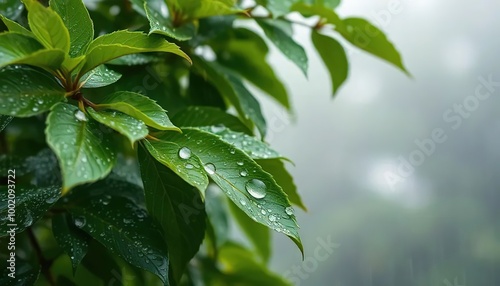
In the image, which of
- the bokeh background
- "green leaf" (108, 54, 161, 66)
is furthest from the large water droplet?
the bokeh background

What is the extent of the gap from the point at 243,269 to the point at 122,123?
20.7 inches

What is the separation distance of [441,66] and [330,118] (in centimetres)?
28

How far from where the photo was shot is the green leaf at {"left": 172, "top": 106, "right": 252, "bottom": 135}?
0.54 m

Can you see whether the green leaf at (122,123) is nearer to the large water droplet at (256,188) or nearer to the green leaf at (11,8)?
the large water droplet at (256,188)

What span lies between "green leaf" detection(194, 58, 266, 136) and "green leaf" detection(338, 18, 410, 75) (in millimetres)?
136

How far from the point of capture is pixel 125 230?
50 cm

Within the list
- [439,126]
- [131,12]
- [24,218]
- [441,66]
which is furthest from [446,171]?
[24,218]

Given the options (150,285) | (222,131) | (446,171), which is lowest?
(150,285)

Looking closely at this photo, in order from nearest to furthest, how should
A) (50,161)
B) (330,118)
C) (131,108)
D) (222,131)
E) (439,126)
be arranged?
1. (131,108)
2. (222,131)
3. (50,161)
4. (439,126)
5. (330,118)

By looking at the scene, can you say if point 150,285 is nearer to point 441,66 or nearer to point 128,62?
point 128,62

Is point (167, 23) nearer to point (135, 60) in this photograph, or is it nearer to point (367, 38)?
point (135, 60)

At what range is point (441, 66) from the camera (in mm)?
1267

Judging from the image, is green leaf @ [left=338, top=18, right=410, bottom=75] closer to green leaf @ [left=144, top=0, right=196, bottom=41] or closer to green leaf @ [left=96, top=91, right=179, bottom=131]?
green leaf @ [left=144, top=0, right=196, bottom=41]

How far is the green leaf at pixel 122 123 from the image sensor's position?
37 centimetres
